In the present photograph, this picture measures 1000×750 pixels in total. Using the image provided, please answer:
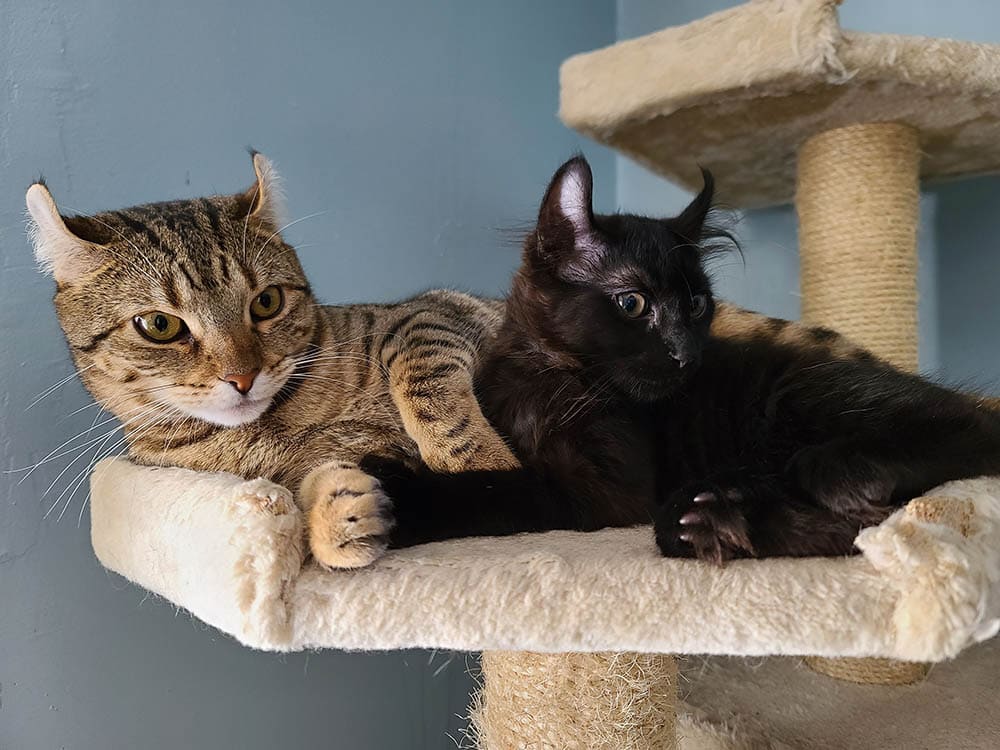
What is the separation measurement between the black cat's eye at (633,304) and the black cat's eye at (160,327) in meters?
0.59

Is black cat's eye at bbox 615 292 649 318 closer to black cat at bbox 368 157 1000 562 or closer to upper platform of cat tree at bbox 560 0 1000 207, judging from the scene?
black cat at bbox 368 157 1000 562

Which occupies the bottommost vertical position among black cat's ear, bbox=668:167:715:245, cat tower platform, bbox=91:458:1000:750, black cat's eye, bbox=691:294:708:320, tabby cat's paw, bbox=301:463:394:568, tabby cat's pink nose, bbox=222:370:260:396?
cat tower platform, bbox=91:458:1000:750

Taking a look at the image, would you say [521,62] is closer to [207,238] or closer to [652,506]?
[207,238]

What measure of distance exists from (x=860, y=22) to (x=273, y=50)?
4.75ft

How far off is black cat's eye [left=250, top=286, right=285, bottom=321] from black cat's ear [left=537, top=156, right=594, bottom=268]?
386mm

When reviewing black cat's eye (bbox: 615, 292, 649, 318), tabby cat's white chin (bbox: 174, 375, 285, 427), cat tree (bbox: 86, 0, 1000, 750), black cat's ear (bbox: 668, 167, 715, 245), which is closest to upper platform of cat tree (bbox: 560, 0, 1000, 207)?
cat tree (bbox: 86, 0, 1000, 750)

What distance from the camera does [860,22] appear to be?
1964 mm

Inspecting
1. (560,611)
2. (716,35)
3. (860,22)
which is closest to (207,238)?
(560,611)

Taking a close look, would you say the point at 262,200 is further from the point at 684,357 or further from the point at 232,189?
the point at 684,357

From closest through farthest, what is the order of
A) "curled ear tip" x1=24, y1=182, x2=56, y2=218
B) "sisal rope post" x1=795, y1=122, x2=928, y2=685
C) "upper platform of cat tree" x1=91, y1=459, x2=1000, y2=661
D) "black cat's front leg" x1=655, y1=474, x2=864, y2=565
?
1. "upper platform of cat tree" x1=91, y1=459, x2=1000, y2=661
2. "black cat's front leg" x1=655, y1=474, x2=864, y2=565
3. "curled ear tip" x1=24, y1=182, x2=56, y2=218
4. "sisal rope post" x1=795, y1=122, x2=928, y2=685

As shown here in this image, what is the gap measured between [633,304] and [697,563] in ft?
1.38

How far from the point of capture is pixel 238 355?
3.30 feet

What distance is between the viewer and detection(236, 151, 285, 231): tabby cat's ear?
3.79ft

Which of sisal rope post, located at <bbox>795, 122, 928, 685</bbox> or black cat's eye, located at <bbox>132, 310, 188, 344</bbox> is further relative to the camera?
sisal rope post, located at <bbox>795, 122, 928, 685</bbox>
